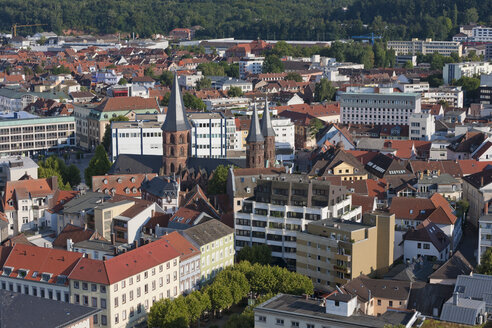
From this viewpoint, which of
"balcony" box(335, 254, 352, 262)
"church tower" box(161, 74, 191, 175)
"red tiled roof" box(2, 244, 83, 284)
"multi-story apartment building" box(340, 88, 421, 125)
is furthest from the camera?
"multi-story apartment building" box(340, 88, 421, 125)

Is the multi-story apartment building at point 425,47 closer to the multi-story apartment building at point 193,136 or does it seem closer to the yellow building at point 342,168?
the multi-story apartment building at point 193,136

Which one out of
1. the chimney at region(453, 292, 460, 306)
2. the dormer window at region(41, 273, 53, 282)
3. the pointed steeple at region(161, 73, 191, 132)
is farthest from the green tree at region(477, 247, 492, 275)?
the pointed steeple at region(161, 73, 191, 132)

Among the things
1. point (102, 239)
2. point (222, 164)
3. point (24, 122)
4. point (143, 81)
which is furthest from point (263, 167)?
point (143, 81)

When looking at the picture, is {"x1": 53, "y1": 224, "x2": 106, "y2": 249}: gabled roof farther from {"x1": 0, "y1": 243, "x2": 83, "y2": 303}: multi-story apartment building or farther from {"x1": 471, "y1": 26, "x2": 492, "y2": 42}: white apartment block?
{"x1": 471, "y1": 26, "x2": 492, "y2": 42}: white apartment block

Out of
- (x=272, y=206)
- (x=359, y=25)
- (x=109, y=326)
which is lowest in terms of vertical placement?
(x=109, y=326)

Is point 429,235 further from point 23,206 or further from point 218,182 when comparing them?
point 23,206

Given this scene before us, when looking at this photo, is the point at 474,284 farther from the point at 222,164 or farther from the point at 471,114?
the point at 471,114

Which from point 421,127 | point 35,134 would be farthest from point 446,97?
point 35,134
